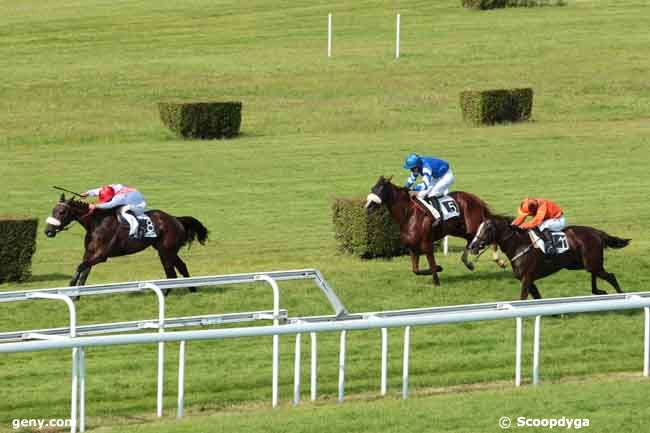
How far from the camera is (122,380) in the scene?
40.4 feet

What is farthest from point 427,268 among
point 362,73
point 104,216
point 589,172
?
point 362,73

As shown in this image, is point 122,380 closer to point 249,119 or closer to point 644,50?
point 249,119

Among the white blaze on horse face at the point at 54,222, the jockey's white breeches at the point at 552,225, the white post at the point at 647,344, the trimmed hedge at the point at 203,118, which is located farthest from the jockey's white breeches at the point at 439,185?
the trimmed hedge at the point at 203,118

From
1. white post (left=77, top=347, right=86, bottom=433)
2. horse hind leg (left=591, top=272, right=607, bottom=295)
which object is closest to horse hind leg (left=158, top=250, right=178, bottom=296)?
horse hind leg (left=591, top=272, right=607, bottom=295)

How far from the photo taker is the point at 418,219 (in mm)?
17250

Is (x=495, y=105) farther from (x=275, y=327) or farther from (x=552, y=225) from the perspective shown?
(x=275, y=327)

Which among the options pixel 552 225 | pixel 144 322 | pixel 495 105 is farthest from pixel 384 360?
pixel 495 105

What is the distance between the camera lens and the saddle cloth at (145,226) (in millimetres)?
16625

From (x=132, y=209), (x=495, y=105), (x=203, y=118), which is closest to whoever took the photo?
(x=132, y=209)

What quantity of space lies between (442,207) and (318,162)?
1103 centimetres

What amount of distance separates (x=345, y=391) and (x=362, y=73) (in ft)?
88.4

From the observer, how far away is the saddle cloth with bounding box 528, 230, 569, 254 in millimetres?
15000

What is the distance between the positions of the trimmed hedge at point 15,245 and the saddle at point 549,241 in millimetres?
6011

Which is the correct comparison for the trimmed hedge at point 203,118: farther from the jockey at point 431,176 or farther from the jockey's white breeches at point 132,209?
the jockey's white breeches at point 132,209
